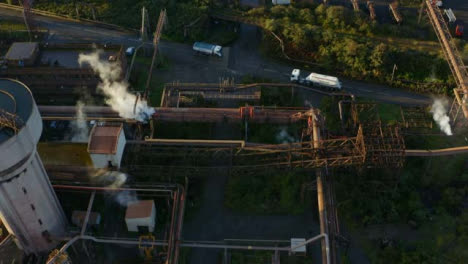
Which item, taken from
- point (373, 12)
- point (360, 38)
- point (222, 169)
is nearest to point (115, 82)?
point (222, 169)

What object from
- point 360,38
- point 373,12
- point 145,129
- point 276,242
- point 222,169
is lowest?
point 276,242

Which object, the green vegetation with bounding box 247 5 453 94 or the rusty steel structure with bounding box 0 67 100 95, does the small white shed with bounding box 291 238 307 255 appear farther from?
the rusty steel structure with bounding box 0 67 100 95

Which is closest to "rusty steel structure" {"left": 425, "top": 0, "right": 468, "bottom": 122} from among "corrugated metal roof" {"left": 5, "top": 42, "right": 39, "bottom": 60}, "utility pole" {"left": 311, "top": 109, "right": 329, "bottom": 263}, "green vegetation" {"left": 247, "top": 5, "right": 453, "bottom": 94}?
"green vegetation" {"left": 247, "top": 5, "right": 453, "bottom": 94}

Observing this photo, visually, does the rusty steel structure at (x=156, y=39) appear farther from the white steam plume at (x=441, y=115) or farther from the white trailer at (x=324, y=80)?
the white steam plume at (x=441, y=115)

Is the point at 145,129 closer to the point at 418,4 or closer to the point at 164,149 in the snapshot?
the point at 164,149

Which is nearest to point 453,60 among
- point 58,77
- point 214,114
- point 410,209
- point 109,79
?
point 410,209

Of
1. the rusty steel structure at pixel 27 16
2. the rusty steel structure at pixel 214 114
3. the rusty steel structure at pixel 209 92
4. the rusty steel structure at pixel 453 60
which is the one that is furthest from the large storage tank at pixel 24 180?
the rusty steel structure at pixel 453 60

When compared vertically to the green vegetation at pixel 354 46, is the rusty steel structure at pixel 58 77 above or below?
below
